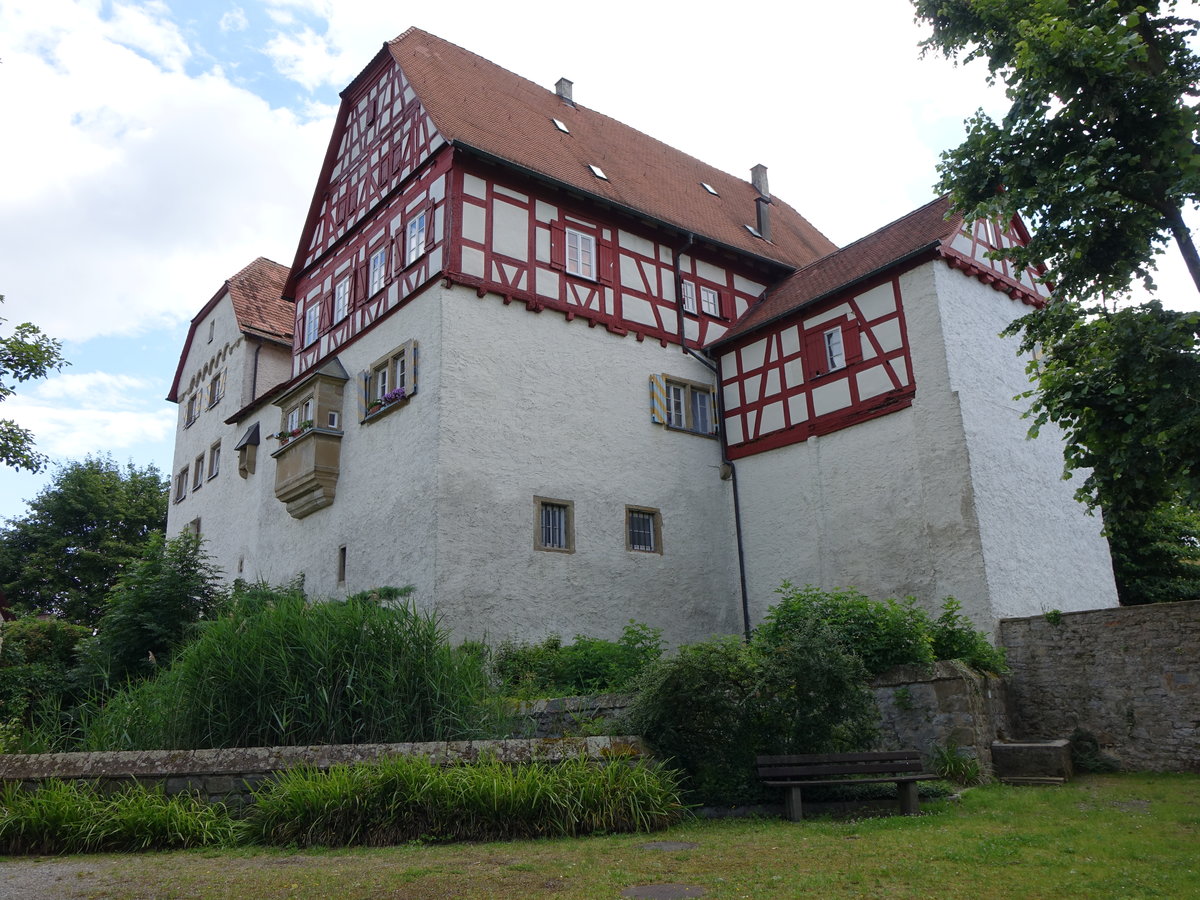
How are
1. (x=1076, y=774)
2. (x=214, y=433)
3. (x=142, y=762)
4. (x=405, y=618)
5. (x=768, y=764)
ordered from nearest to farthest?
(x=142, y=762) < (x=768, y=764) < (x=405, y=618) < (x=1076, y=774) < (x=214, y=433)


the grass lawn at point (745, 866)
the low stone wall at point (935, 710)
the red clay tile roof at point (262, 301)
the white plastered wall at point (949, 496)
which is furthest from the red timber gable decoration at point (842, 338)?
the red clay tile roof at point (262, 301)

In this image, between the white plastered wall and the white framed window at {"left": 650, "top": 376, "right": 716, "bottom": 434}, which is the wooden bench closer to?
the white plastered wall

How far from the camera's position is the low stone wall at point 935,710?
1108 centimetres

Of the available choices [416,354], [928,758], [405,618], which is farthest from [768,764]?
[416,354]

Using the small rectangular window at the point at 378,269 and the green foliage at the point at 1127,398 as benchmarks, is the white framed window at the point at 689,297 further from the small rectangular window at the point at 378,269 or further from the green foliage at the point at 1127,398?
the green foliage at the point at 1127,398

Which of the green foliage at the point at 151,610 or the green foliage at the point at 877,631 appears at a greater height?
the green foliage at the point at 151,610

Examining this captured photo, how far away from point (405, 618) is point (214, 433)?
19.5m

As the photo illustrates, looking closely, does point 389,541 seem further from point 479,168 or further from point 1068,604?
point 1068,604

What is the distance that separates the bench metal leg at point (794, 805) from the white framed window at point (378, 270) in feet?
44.2

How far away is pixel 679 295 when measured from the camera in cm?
2044

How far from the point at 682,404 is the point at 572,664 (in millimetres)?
7229

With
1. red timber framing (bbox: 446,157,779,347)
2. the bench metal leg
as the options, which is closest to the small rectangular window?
red timber framing (bbox: 446,157,779,347)

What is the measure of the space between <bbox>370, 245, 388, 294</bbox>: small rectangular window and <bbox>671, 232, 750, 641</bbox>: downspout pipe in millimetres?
6074

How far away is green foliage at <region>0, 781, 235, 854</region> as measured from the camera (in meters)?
7.57
